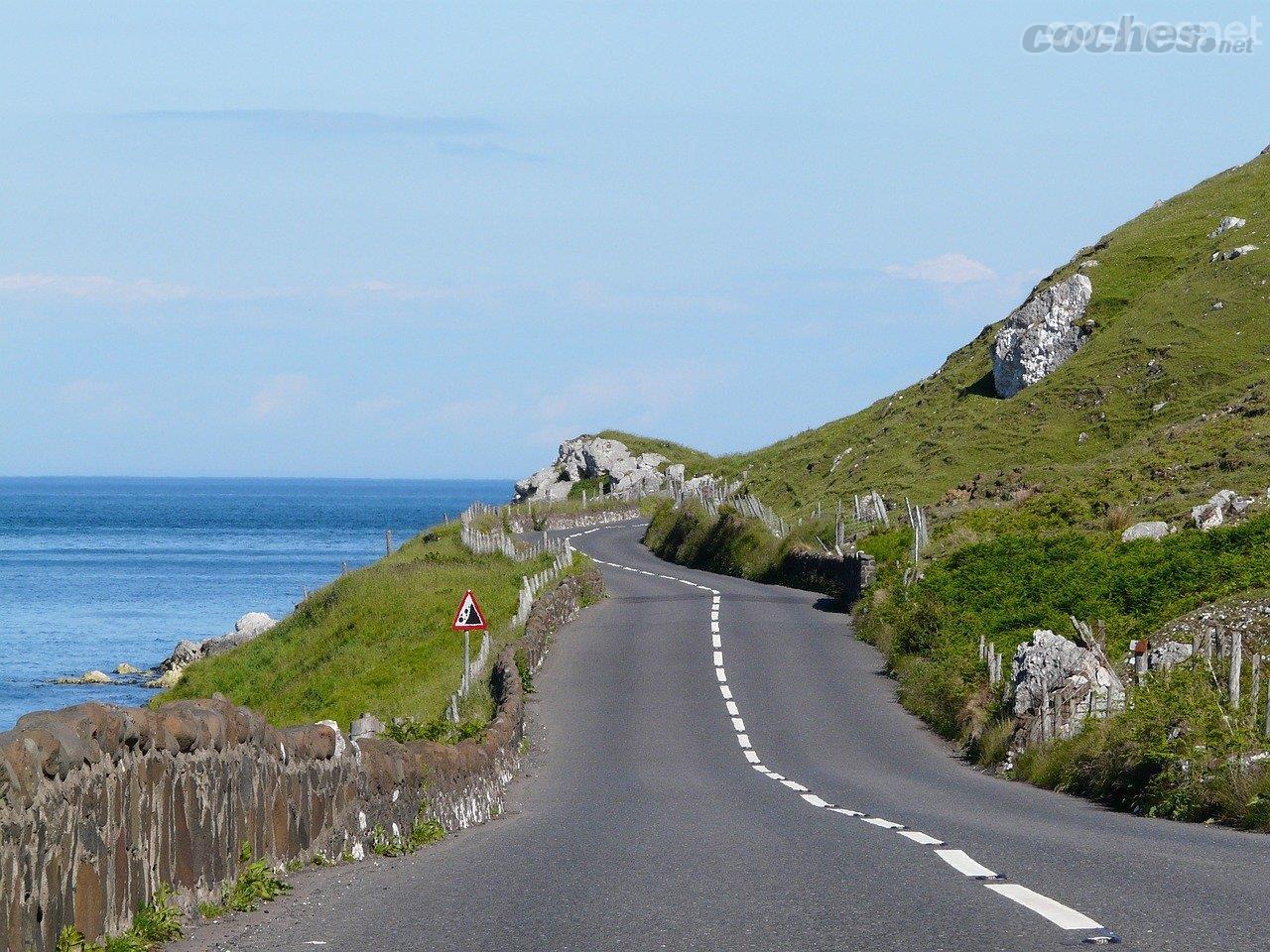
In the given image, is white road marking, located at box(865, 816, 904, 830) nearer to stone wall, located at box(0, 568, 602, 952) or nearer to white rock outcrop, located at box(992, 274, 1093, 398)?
stone wall, located at box(0, 568, 602, 952)

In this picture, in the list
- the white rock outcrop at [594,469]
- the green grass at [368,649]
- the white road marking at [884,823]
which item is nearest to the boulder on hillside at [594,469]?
the white rock outcrop at [594,469]

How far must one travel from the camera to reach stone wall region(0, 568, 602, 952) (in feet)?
22.6

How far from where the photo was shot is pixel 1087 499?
49.1 m

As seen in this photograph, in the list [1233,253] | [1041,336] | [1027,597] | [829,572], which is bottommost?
[829,572]

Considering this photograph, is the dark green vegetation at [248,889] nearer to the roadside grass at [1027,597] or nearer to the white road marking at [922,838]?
the white road marking at [922,838]

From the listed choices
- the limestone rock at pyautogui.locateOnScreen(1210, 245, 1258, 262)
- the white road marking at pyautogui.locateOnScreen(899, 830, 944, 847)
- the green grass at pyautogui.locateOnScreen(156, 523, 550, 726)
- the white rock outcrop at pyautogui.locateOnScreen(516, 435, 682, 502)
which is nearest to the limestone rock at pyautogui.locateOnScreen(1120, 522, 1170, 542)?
the green grass at pyautogui.locateOnScreen(156, 523, 550, 726)

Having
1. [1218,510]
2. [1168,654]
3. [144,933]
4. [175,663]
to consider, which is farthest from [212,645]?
→ [144,933]

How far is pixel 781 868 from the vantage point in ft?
34.2

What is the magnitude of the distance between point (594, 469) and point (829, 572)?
8054 centimetres

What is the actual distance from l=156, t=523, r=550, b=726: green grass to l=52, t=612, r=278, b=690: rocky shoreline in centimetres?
249

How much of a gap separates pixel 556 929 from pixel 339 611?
1914 inches

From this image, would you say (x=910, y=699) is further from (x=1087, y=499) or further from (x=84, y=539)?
(x=84, y=539)

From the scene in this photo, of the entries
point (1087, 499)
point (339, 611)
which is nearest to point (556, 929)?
point (1087, 499)

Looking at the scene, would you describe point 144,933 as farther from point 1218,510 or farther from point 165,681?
point 165,681
